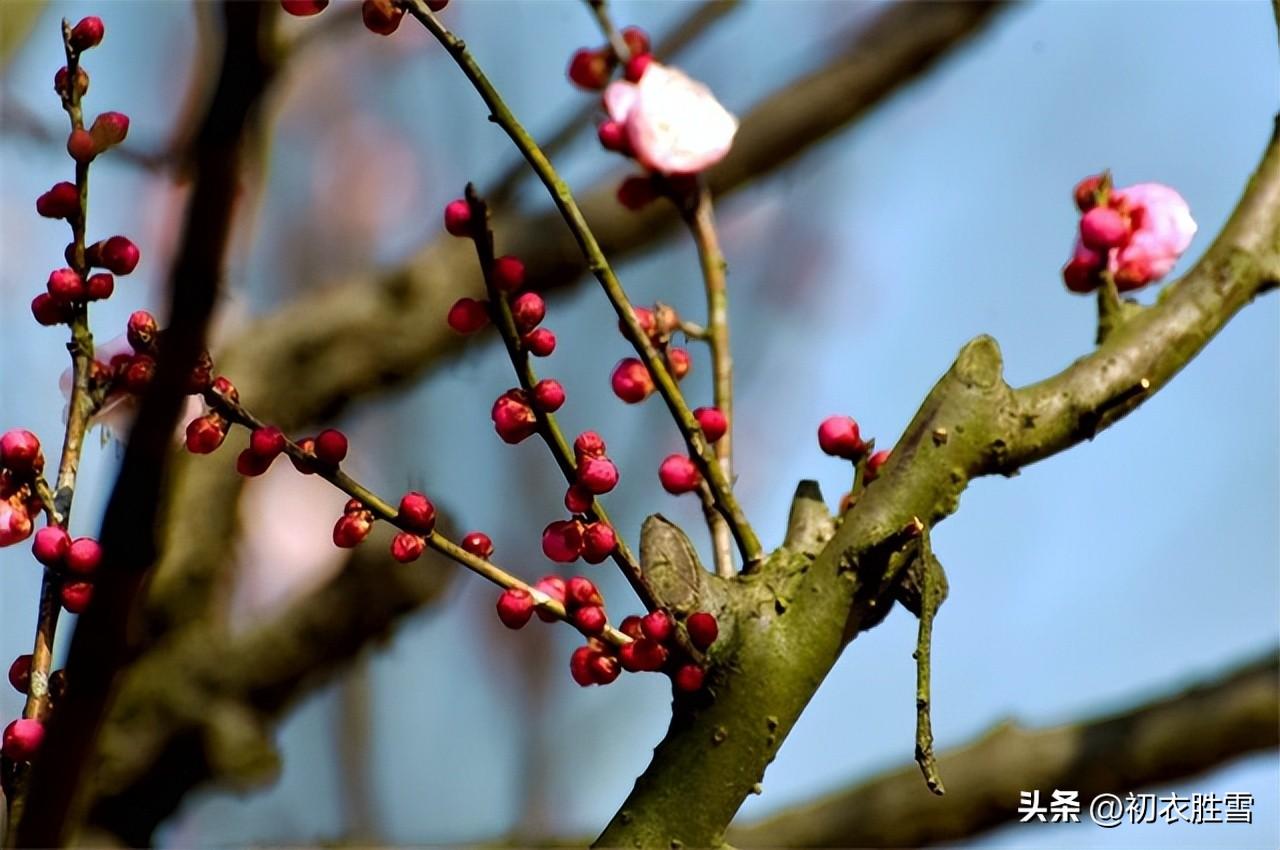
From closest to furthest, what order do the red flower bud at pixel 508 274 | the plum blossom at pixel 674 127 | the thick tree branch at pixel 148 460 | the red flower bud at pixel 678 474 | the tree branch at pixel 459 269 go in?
the thick tree branch at pixel 148 460, the red flower bud at pixel 508 274, the red flower bud at pixel 678 474, the plum blossom at pixel 674 127, the tree branch at pixel 459 269

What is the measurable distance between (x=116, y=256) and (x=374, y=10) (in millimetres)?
230

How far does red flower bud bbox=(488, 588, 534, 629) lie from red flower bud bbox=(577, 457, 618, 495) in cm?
10

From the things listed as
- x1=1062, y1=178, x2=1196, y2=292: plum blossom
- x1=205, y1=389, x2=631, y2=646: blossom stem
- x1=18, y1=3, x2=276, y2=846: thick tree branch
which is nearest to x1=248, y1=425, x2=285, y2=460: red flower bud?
x1=205, y1=389, x2=631, y2=646: blossom stem

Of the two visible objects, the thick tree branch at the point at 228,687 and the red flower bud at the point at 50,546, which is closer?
the red flower bud at the point at 50,546

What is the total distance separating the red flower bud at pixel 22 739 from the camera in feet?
2.76

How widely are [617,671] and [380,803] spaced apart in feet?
5.67

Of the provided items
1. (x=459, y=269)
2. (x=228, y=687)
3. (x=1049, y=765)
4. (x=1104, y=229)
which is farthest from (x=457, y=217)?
(x=459, y=269)

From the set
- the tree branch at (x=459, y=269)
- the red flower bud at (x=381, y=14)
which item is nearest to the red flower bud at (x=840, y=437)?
the red flower bud at (x=381, y=14)

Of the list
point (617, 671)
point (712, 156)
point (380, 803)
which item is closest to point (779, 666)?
point (617, 671)

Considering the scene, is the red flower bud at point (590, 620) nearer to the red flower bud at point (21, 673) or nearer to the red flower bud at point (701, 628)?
the red flower bud at point (701, 628)

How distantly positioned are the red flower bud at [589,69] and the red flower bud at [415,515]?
0.49 m

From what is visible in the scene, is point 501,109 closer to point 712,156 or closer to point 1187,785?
point 712,156

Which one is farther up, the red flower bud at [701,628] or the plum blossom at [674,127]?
the plum blossom at [674,127]

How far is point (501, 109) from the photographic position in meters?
0.87
